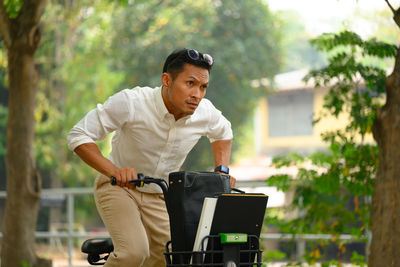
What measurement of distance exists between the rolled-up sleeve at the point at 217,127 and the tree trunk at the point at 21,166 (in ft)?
15.3

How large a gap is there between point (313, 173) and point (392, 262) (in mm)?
2142

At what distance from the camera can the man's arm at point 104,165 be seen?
12.2 feet

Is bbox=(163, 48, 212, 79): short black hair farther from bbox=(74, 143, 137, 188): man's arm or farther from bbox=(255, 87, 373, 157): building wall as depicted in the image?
bbox=(255, 87, 373, 157): building wall

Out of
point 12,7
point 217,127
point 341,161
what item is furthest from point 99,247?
point 12,7

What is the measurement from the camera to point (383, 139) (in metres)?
5.30

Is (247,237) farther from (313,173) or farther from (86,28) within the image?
(86,28)

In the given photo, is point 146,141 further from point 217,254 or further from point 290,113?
point 290,113

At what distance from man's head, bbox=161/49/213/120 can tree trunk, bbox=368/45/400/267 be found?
182 centimetres

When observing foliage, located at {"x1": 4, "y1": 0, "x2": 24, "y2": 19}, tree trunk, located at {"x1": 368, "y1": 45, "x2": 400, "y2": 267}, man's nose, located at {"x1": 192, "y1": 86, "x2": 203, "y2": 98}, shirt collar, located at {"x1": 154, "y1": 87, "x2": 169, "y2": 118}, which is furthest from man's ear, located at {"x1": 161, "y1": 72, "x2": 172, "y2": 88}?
foliage, located at {"x1": 4, "y1": 0, "x2": 24, "y2": 19}

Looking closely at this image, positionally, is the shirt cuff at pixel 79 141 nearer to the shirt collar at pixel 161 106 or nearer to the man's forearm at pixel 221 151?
the shirt collar at pixel 161 106

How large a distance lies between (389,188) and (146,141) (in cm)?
197

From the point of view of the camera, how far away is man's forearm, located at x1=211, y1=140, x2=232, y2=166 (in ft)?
15.1

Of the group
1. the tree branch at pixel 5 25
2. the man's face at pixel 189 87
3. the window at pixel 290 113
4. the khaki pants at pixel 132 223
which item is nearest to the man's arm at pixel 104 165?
the khaki pants at pixel 132 223

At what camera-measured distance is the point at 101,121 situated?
4.08 m
